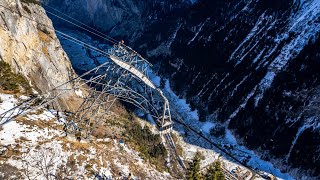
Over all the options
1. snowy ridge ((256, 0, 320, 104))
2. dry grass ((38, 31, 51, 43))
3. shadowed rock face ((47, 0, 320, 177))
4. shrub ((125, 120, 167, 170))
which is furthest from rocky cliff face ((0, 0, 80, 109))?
snowy ridge ((256, 0, 320, 104))

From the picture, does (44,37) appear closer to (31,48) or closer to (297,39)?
(31,48)

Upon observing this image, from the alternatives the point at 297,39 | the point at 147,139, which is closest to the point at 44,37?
the point at 147,139

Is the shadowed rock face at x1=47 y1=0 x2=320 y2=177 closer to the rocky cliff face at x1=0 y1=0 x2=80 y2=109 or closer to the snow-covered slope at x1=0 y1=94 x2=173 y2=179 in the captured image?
the snow-covered slope at x1=0 y1=94 x2=173 y2=179

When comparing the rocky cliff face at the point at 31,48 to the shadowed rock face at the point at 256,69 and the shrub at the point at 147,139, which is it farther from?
the shadowed rock face at the point at 256,69

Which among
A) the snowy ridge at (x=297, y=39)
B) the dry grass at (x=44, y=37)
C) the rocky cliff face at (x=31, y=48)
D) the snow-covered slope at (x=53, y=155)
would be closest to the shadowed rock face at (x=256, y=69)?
the snowy ridge at (x=297, y=39)

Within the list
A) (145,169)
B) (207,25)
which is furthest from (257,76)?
(145,169)

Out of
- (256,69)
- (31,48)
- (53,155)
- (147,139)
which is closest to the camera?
(53,155)
